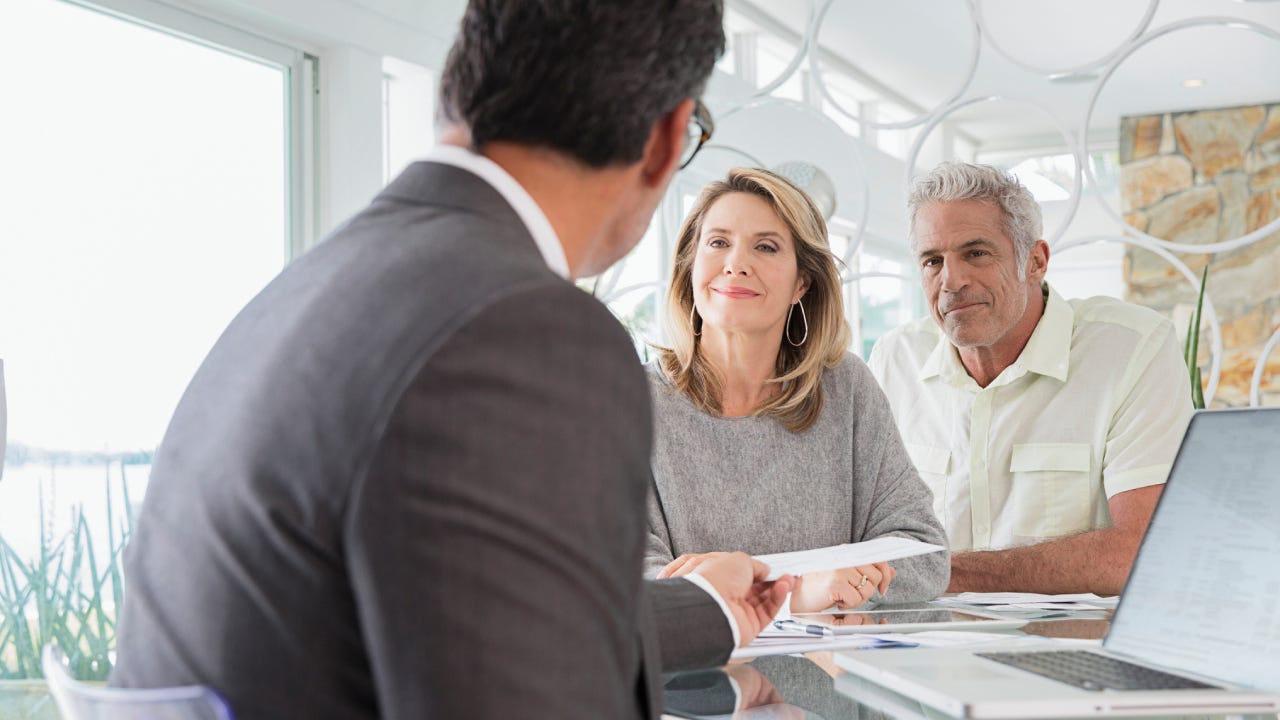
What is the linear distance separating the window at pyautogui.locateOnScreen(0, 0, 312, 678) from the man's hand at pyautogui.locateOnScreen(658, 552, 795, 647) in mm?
1707

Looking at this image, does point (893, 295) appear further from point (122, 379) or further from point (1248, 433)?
point (1248, 433)

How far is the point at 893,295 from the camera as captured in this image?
8.05 meters

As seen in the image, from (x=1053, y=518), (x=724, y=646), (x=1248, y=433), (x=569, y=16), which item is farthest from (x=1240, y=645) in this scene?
(x=1053, y=518)

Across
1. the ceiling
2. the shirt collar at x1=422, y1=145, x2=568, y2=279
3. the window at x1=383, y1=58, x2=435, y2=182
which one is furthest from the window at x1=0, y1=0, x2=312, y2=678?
the ceiling

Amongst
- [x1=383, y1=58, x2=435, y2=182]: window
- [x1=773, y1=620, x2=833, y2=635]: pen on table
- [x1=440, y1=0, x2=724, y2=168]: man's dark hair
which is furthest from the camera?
[x1=383, y1=58, x2=435, y2=182]: window

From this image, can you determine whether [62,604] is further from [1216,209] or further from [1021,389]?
[1216,209]

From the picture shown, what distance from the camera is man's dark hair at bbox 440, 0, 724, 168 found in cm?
72

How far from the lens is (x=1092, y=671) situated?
1040 millimetres

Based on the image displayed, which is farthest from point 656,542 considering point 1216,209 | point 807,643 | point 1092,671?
point 1216,209

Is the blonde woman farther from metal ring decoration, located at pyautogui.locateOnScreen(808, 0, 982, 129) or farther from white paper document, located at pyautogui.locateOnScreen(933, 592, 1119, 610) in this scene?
metal ring decoration, located at pyautogui.locateOnScreen(808, 0, 982, 129)

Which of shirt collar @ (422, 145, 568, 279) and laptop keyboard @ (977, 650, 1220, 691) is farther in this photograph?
laptop keyboard @ (977, 650, 1220, 691)

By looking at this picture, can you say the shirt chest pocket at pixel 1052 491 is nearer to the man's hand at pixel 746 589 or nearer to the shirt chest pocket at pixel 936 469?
the shirt chest pocket at pixel 936 469

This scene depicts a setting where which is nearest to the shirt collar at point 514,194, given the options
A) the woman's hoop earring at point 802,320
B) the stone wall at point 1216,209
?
the woman's hoop earring at point 802,320

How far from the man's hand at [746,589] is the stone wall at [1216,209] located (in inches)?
229
